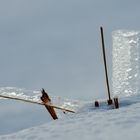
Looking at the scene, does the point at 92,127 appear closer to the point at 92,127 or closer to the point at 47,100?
the point at 92,127

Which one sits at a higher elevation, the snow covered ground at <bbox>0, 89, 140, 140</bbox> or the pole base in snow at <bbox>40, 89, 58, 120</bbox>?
the pole base in snow at <bbox>40, 89, 58, 120</bbox>

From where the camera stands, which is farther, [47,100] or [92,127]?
[47,100]

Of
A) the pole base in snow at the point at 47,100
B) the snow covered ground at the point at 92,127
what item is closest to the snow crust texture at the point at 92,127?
the snow covered ground at the point at 92,127

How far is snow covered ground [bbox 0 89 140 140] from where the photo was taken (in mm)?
8242

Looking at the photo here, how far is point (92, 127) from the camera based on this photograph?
8906 mm

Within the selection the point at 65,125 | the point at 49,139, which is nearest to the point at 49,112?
the point at 65,125

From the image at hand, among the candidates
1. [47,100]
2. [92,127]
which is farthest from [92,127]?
[47,100]

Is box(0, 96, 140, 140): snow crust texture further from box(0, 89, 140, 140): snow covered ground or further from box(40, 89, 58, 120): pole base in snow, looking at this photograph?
box(40, 89, 58, 120): pole base in snow

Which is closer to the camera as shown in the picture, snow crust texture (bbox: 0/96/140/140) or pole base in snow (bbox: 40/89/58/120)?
snow crust texture (bbox: 0/96/140/140)

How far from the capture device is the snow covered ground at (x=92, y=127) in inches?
324

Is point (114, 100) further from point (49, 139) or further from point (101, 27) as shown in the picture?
point (49, 139)

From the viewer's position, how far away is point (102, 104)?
11.2 metres

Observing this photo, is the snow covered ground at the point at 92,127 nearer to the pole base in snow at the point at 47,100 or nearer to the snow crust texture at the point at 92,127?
the snow crust texture at the point at 92,127

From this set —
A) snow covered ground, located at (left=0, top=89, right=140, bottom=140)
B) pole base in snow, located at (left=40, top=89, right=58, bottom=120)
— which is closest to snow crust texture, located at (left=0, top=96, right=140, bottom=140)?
snow covered ground, located at (left=0, top=89, right=140, bottom=140)
